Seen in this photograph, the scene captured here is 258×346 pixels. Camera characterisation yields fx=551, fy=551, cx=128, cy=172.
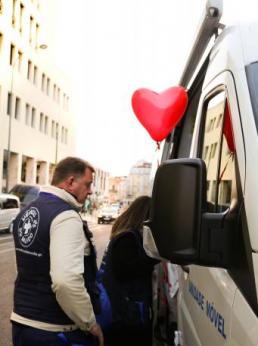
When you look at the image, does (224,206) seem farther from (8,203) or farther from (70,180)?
(8,203)

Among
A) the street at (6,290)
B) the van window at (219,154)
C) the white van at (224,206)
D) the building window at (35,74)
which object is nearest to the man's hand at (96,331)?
the white van at (224,206)

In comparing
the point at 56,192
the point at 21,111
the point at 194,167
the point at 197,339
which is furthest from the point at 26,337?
the point at 21,111

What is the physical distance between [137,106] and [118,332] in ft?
5.18

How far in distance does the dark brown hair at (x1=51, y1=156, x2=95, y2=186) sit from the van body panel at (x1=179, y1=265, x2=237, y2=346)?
2.82ft

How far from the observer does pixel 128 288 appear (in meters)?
3.81

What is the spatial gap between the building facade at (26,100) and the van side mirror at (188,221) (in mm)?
38847

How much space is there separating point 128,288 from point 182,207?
2.22m

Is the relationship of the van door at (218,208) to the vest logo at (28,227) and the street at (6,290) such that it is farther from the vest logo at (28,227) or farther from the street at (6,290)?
the street at (6,290)

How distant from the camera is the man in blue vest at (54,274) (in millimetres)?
2834

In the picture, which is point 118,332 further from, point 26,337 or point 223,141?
point 223,141

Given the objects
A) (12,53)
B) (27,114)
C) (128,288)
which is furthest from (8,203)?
(27,114)

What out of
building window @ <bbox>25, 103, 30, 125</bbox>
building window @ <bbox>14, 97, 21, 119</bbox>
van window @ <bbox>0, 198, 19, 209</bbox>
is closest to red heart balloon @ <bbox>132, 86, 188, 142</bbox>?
van window @ <bbox>0, 198, 19, 209</bbox>

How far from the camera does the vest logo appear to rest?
9.86 feet

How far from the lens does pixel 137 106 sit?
3.42 m
